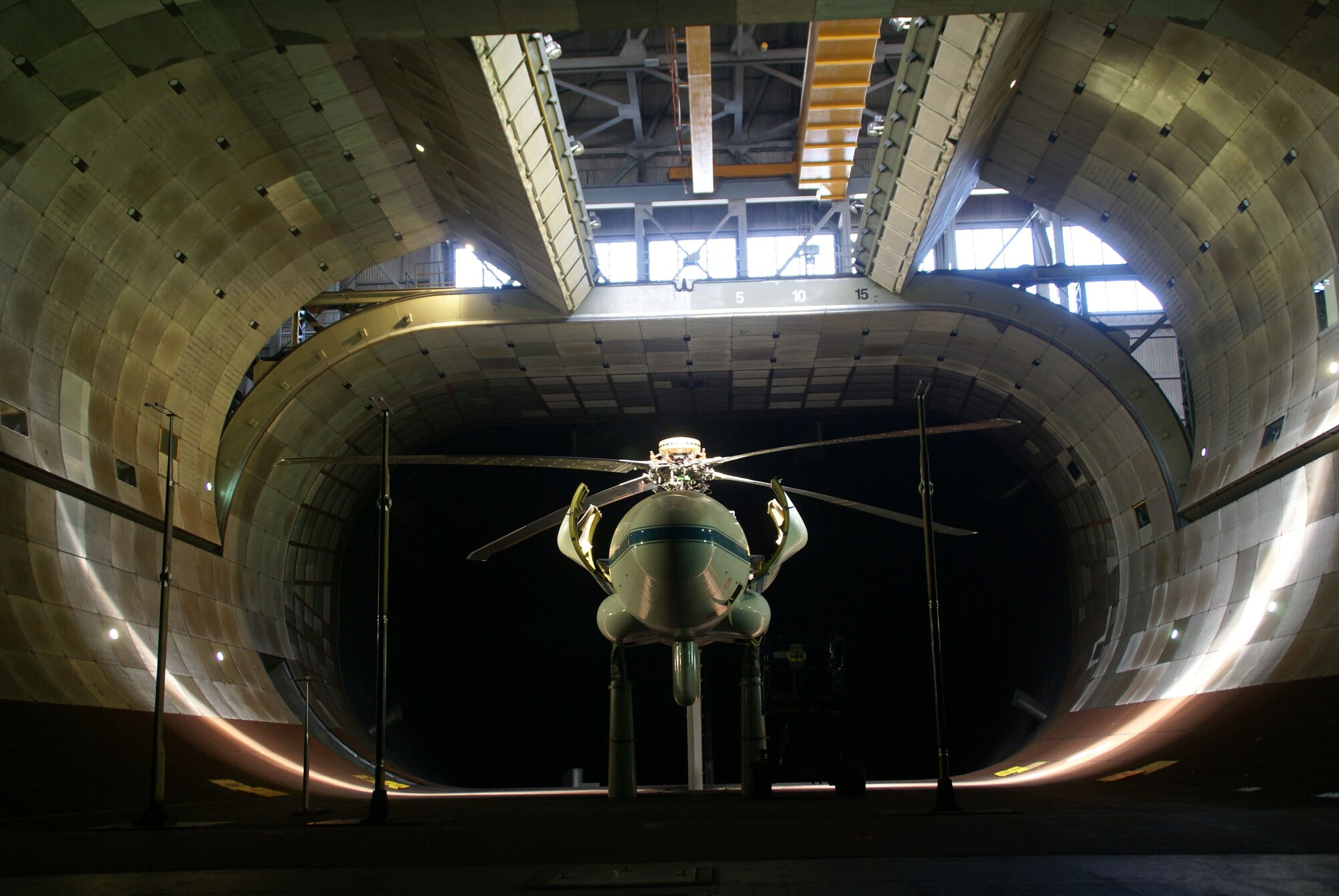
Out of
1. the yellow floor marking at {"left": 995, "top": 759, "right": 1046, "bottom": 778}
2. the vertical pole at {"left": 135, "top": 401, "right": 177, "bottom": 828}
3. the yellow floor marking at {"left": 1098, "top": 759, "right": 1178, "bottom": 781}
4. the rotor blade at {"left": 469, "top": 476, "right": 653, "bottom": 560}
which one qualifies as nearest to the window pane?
the yellow floor marking at {"left": 995, "top": 759, "right": 1046, "bottom": 778}

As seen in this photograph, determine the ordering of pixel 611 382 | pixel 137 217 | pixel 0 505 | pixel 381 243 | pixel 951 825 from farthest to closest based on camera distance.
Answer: pixel 611 382
pixel 381 243
pixel 137 217
pixel 0 505
pixel 951 825

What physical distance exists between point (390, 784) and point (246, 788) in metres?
8.91

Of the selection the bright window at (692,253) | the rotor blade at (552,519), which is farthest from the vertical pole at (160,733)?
the bright window at (692,253)

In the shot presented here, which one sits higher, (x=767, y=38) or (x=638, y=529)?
(x=767, y=38)

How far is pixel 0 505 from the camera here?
21234mm

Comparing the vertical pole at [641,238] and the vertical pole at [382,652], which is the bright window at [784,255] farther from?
the vertical pole at [382,652]

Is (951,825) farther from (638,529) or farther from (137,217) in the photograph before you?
(137,217)

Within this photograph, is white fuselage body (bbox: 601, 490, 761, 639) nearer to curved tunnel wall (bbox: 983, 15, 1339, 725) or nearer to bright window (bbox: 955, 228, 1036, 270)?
curved tunnel wall (bbox: 983, 15, 1339, 725)

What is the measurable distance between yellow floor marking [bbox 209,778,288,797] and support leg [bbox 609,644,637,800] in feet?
25.6

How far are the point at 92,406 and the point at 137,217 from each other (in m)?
4.69

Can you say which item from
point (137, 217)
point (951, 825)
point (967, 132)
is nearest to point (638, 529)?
point (951, 825)

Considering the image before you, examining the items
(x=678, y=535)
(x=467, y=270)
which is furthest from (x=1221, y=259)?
(x=467, y=270)

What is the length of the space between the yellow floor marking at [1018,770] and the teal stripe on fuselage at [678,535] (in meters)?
14.5

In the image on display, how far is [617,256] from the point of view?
4312 cm
